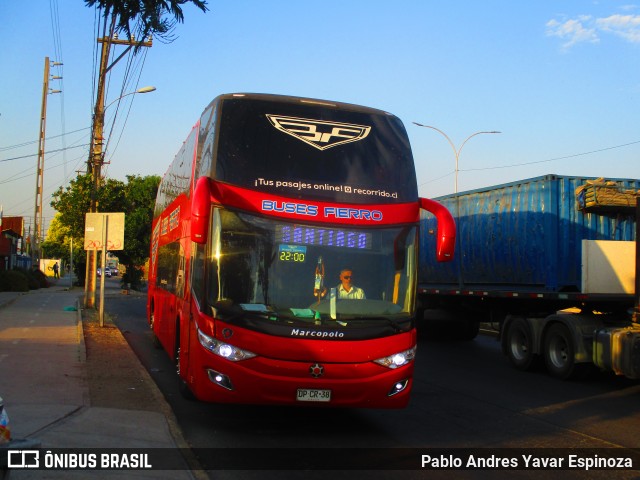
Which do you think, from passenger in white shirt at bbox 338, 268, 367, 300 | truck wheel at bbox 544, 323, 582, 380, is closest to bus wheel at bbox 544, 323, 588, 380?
truck wheel at bbox 544, 323, 582, 380

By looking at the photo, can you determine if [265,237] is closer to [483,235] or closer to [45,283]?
[483,235]

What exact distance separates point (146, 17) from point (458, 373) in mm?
9174

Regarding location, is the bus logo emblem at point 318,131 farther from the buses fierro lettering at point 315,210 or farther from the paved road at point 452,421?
the paved road at point 452,421

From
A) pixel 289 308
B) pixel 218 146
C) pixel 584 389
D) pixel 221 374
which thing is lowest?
pixel 584 389

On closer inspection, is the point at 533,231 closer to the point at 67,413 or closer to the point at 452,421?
the point at 452,421

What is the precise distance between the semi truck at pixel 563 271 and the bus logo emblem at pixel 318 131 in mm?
5582

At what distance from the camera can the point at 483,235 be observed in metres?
15.4

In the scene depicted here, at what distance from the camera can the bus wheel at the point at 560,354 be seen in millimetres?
11922

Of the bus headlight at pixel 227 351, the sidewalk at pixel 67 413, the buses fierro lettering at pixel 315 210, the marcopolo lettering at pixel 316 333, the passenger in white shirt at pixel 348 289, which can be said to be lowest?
the sidewalk at pixel 67 413

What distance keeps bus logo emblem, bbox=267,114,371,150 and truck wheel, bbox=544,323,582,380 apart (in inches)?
250

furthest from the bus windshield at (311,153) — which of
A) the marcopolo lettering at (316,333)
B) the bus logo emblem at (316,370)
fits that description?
the bus logo emblem at (316,370)

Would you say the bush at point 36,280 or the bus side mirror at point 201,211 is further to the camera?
the bush at point 36,280

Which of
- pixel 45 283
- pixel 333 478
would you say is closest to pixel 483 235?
pixel 333 478

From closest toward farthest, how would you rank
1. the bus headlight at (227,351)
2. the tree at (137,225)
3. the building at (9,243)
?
the bus headlight at (227,351) < the tree at (137,225) < the building at (9,243)
